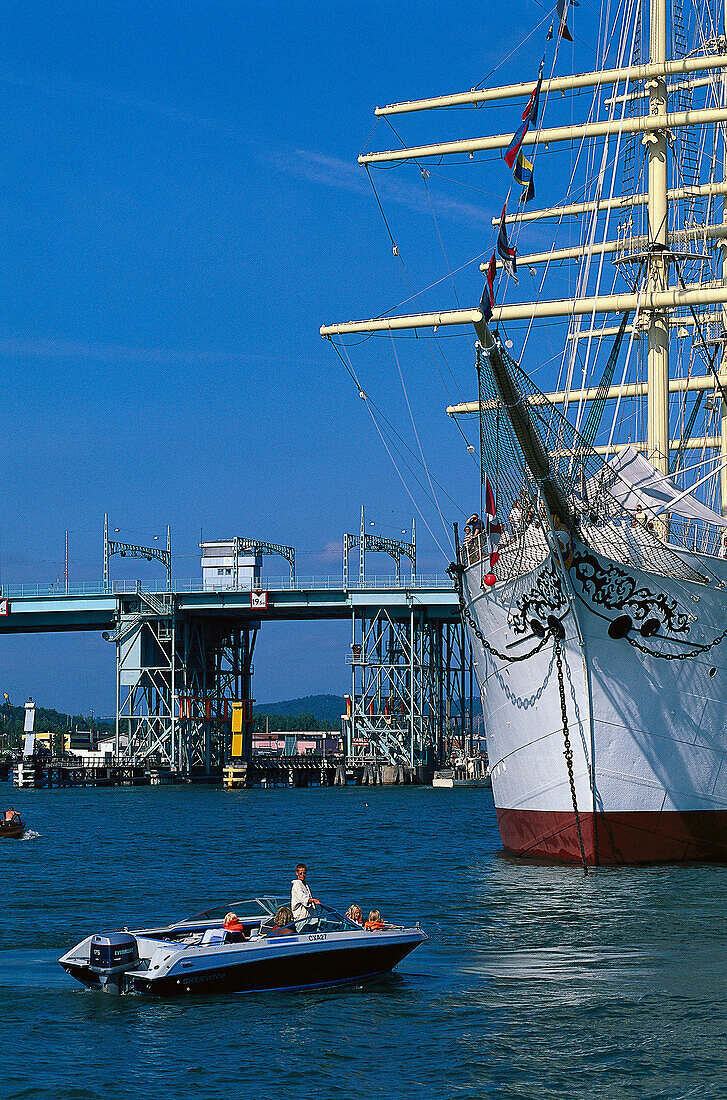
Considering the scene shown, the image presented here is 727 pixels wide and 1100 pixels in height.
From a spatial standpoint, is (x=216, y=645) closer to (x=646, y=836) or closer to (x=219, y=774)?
(x=219, y=774)

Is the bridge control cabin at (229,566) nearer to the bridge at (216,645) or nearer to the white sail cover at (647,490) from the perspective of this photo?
the bridge at (216,645)

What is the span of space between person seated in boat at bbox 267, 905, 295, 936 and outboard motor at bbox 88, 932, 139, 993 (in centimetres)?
239

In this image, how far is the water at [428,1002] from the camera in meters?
19.3

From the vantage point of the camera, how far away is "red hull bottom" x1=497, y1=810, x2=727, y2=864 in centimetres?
3622

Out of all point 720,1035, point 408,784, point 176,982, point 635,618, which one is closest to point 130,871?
point 635,618

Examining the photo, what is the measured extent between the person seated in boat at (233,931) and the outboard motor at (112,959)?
5.15 feet

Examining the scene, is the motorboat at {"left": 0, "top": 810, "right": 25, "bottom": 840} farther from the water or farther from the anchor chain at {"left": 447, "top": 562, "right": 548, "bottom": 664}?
the anchor chain at {"left": 447, "top": 562, "right": 548, "bottom": 664}

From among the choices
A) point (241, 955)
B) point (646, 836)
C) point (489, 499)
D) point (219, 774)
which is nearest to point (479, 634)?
point (489, 499)

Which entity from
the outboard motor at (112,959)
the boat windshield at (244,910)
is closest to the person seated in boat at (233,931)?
the boat windshield at (244,910)

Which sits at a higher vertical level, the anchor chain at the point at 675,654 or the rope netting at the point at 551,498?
the rope netting at the point at 551,498

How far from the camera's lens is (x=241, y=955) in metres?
23.4

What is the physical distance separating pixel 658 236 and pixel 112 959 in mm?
30929

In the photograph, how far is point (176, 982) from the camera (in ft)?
76.0

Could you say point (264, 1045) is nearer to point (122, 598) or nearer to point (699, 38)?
point (699, 38)
